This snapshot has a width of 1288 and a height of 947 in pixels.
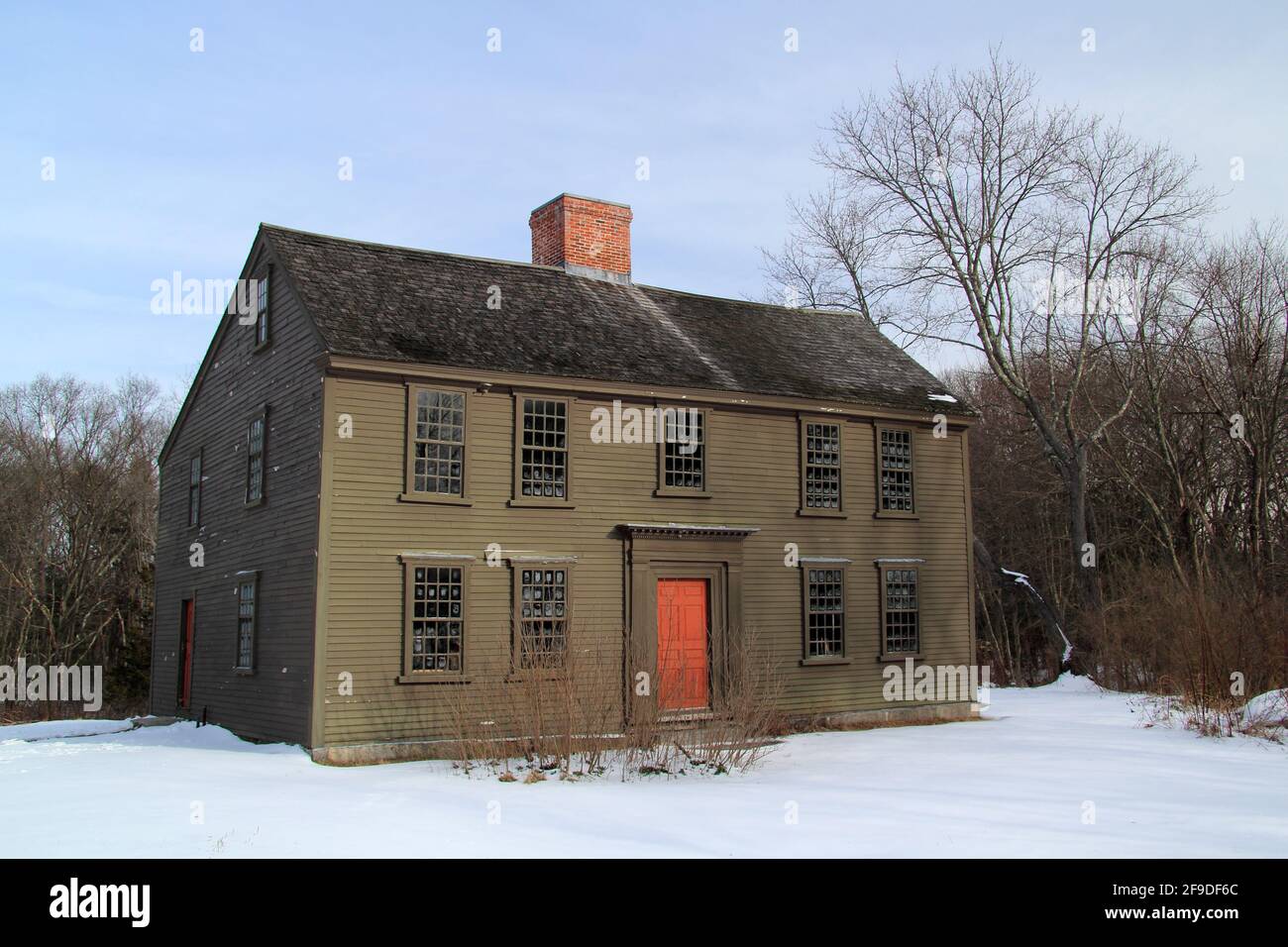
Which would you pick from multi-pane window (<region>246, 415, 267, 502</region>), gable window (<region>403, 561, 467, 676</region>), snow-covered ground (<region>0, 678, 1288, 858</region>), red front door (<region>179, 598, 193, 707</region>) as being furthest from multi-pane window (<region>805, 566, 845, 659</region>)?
red front door (<region>179, 598, 193, 707</region>)

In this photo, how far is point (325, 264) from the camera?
57.2 ft

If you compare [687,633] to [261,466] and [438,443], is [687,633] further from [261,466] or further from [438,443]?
[261,466]

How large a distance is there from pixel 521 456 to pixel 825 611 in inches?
242

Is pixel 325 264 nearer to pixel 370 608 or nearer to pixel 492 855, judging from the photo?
pixel 370 608

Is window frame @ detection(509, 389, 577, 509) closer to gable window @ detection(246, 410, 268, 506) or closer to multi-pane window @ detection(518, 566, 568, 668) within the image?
multi-pane window @ detection(518, 566, 568, 668)

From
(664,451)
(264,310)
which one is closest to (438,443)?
(664,451)

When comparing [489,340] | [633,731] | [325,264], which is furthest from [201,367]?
[633,731]

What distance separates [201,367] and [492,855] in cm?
1508

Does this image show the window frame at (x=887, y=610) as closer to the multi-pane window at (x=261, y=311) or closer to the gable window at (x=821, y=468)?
the gable window at (x=821, y=468)

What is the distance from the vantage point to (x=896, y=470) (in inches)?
801

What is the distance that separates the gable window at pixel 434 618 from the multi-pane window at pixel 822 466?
6.61 metres

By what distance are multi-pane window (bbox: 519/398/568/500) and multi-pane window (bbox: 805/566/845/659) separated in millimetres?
4830

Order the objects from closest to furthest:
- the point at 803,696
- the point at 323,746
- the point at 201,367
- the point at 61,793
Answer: the point at 61,793 < the point at 323,746 < the point at 803,696 < the point at 201,367

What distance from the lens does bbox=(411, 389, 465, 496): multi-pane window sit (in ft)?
52.1
